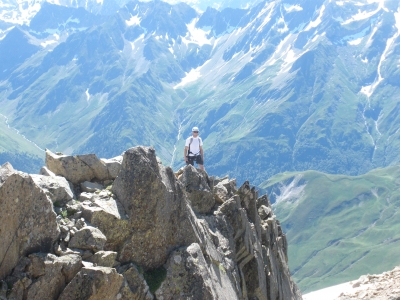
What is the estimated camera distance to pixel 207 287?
21.5 meters

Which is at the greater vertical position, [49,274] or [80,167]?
[80,167]

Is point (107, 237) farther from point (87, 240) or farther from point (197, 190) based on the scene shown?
point (197, 190)

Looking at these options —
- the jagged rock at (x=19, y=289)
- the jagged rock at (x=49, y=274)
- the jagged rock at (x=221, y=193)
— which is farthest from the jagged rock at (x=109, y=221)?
the jagged rock at (x=221, y=193)

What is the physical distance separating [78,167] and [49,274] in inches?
319

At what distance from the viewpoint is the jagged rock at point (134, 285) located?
19953 millimetres

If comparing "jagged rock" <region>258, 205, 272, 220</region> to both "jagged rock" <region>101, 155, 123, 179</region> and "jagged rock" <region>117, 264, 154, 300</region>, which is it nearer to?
"jagged rock" <region>101, 155, 123, 179</region>

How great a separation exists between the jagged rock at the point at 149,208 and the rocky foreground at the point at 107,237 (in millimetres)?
43

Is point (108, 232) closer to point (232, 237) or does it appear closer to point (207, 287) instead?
point (207, 287)

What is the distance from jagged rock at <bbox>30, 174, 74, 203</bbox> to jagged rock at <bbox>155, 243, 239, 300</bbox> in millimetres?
5199

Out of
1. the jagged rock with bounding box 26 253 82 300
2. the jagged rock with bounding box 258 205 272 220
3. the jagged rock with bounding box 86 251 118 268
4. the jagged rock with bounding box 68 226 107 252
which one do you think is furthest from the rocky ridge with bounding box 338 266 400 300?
the jagged rock with bounding box 26 253 82 300

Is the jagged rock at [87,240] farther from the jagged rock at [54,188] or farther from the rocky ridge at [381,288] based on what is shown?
the rocky ridge at [381,288]

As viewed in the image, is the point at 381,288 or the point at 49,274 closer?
the point at 49,274

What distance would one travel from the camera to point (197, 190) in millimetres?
31297

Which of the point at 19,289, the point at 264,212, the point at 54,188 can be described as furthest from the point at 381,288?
the point at 19,289
